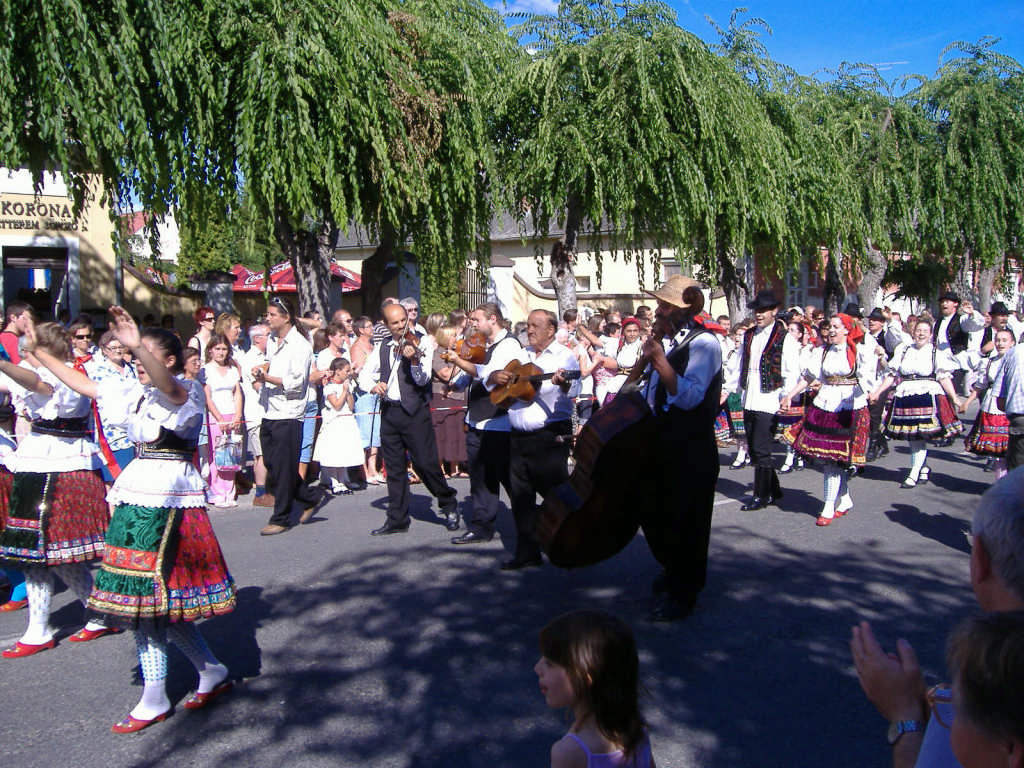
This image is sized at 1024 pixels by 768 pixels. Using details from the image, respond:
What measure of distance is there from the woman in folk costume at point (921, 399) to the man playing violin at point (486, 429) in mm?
4437

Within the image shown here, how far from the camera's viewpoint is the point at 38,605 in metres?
4.88

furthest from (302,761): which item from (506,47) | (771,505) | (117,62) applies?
(506,47)

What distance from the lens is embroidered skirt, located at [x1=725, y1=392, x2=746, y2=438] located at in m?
11.5

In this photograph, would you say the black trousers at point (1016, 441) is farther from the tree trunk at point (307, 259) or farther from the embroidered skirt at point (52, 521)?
the tree trunk at point (307, 259)

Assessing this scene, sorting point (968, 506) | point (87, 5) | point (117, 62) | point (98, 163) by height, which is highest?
point (87, 5)

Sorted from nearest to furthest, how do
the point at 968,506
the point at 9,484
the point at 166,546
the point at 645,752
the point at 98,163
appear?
the point at 645,752 → the point at 166,546 → the point at 9,484 → the point at 968,506 → the point at 98,163

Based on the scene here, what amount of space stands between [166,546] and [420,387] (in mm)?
3501

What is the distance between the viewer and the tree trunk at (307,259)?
39.2 feet

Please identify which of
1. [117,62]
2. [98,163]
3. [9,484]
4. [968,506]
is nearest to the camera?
[9,484]

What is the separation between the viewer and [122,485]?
13.3ft

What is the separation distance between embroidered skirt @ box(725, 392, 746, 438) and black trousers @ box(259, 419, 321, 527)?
6023 millimetres

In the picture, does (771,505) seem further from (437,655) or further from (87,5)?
(87,5)

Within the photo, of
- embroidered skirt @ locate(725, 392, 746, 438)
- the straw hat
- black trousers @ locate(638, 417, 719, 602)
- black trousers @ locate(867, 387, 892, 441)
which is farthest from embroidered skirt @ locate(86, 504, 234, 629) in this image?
black trousers @ locate(867, 387, 892, 441)

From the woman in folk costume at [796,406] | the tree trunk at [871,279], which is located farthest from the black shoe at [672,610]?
the tree trunk at [871,279]
